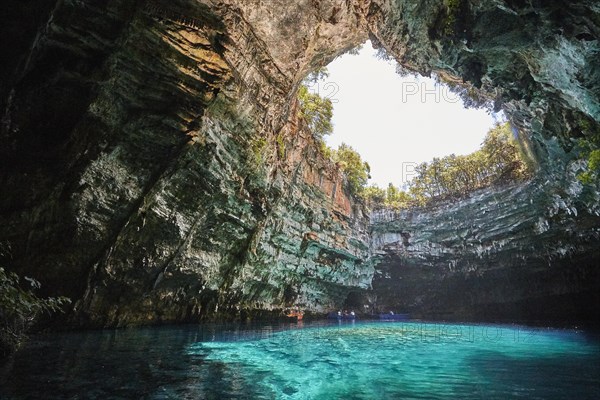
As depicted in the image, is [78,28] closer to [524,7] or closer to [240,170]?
[240,170]

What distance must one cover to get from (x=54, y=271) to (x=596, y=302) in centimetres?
2707

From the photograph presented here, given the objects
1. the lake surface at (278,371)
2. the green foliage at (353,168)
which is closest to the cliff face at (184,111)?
the lake surface at (278,371)

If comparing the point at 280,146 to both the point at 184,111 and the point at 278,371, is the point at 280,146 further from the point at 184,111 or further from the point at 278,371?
the point at 278,371

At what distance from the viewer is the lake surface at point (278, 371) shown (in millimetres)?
4363

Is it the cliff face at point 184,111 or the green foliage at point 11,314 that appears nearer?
the green foliage at point 11,314

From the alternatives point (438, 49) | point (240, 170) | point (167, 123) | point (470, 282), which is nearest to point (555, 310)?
point (470, 282)

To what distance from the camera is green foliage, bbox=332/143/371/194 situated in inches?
889

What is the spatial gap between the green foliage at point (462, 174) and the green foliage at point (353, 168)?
148cm

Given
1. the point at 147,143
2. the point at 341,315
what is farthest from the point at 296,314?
the point at 147,143

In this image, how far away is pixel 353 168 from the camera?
22.8 metres

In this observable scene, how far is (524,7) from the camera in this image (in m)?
6.02

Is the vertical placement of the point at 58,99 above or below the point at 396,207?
below

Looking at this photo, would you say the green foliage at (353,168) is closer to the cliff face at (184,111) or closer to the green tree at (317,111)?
the green tree at (317,111)

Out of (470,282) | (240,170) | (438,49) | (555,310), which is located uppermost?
(438,49)
